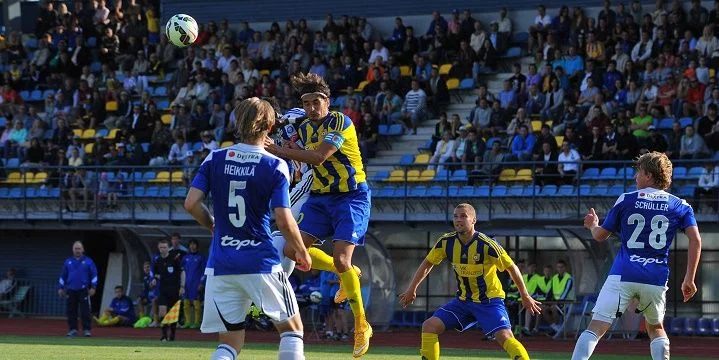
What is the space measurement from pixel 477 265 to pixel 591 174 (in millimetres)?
12610

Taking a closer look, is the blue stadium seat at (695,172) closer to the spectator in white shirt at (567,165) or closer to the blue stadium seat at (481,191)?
the spectator in white shirt at (567,165)

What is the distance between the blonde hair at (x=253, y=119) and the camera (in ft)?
29.7

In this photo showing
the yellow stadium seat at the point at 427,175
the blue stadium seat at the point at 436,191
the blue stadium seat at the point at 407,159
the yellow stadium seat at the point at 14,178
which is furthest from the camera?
the yellow stadium seat at the point at 14,178

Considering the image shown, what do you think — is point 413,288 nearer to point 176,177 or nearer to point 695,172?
point 695,172

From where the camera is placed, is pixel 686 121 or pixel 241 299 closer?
pixel 241 299

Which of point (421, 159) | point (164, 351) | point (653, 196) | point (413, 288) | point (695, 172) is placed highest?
point (421, 159)

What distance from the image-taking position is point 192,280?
996 inches

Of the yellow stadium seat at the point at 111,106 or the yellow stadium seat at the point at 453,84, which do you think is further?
the yellow stadium seat at the point at 111,106

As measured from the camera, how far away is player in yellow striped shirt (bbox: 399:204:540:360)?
12.1m

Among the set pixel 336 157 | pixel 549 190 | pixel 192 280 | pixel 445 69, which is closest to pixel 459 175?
pixel 549 190

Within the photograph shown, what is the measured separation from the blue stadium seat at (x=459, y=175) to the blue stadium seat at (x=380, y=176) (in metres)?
1.56

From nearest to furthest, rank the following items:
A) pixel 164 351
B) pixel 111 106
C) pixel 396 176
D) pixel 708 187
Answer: pixel 164 351 → pixel 708 187 → pixel 396 176 → pixel 111 106

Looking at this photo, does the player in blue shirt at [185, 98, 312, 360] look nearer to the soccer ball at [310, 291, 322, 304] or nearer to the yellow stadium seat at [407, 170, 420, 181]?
the soccer ball at [310, 291, 322, 304]

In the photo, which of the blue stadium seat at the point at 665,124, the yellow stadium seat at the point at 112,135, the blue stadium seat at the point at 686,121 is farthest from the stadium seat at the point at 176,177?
the blue stadium seat at the point at 686,121
